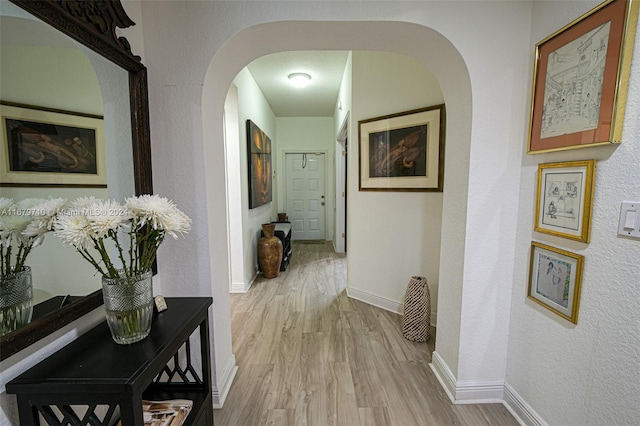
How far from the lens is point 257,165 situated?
3729mm

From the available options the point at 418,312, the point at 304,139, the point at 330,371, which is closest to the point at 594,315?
the point at 418,312

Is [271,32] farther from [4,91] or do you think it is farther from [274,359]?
[274,359]

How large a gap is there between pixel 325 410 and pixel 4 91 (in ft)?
6.04

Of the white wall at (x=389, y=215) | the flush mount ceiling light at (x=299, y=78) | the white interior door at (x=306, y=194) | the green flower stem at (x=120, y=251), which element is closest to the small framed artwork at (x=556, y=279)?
the white wall at (x=389, y=215)

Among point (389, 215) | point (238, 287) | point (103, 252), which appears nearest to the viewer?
point (103, 252)

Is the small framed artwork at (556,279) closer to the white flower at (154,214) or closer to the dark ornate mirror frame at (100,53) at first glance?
the white flower at (154,214)

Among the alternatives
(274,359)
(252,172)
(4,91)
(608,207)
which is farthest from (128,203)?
(252,172)

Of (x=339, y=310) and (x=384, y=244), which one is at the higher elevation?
(x=384, y=244)

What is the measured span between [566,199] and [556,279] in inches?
13.9

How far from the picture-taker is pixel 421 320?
7.06ft

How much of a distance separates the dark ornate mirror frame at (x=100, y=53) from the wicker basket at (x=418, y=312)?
6.26 feet

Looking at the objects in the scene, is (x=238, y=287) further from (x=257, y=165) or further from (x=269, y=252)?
(x=257, y=165)

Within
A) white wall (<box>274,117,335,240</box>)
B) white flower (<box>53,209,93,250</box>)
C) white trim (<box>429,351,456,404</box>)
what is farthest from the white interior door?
white flower (<box>53,209,93,250</box>)

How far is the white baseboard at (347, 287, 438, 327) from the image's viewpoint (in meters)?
2.62
